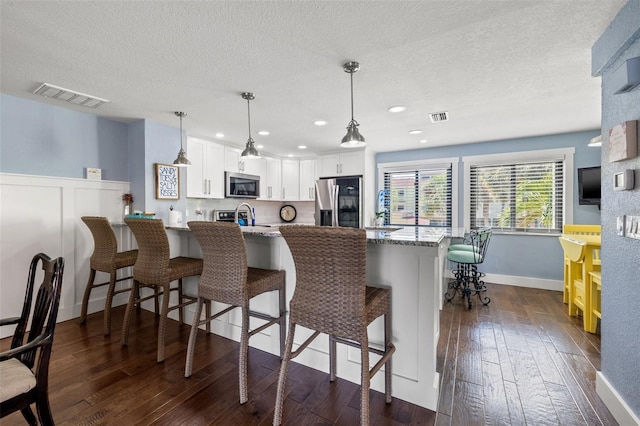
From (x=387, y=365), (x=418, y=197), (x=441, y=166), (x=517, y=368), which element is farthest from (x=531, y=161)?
(x=387, y=365)

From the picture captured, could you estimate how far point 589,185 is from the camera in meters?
3.75

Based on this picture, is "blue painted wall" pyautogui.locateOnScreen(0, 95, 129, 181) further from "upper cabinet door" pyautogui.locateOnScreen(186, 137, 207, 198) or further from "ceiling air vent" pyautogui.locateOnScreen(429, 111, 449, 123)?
"ceiling air vent" pyautogui.locateOnScreen(429, 111, 449, 123)

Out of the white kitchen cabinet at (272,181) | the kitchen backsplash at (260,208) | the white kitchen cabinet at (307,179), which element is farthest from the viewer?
the white kitchen cabinet at (307,179)

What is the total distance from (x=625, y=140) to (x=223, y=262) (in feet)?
7.64

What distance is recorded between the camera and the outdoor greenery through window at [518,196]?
414 cm

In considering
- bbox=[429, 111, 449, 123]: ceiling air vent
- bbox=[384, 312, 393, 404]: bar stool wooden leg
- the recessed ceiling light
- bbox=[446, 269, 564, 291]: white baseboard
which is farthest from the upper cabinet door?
bbox=[446, 269, 564, 291]: white baseboard

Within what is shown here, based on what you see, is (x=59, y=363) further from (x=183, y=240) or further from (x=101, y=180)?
(x=101, y=180)

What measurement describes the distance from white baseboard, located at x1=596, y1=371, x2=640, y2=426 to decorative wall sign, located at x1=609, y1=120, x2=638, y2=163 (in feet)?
4.26

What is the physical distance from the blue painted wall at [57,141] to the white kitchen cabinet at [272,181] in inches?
87.8

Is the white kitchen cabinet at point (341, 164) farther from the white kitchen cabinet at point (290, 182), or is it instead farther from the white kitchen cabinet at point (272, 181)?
the white kitchen cabinet at point (272, 181)

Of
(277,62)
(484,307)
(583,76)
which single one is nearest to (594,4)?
(583,76)

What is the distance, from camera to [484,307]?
3.38 meters

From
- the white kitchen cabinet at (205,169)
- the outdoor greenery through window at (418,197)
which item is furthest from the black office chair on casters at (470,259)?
the white kitchen cabinet at (205,169)

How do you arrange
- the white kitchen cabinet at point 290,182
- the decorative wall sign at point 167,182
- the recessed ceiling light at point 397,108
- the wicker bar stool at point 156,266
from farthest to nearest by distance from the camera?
the white kitchen cabinet at point 290,182 < the decorative wall sign at point 167,182 < the recessed ceiling light at point 397,108 < the wicker bar stool at point 156,266
